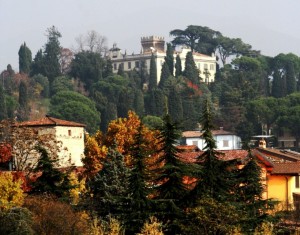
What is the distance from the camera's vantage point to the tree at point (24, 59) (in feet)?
491

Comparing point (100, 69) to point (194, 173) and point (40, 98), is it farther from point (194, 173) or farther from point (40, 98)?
point (194, 173)

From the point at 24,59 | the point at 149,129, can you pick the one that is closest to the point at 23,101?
the point at 24,59

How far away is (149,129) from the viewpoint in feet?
244

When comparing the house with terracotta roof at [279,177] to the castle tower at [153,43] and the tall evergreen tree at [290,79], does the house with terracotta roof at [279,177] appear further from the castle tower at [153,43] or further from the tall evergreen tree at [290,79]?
the castle tower at [153,43]

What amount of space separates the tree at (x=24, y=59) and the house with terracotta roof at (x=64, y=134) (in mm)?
86978

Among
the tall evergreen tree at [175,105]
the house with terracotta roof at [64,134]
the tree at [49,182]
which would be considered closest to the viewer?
the tree at [49,182]

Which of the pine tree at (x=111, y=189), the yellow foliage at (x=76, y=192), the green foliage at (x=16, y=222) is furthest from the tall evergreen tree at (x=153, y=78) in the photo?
the green foliage at (x=16, y=222)

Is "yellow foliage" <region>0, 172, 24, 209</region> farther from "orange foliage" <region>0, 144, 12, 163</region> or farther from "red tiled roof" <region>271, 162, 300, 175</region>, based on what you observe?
"red tiled roof" <region>271, 162, 300, 175</region>

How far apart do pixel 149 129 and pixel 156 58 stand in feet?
277

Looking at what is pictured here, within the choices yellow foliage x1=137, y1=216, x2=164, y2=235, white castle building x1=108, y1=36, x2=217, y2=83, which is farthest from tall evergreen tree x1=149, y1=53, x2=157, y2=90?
yellow foliage x1=137, y1=216, x2=164, y2=235

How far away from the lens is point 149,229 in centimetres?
3447

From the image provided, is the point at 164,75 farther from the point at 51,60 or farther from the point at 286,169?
the point at 286,169

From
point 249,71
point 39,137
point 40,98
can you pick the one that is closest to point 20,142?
point 39,137

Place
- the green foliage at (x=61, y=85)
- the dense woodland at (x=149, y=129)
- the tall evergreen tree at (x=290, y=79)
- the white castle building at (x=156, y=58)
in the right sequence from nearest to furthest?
the dense woodland at (x=149, y=129) → the green foliage at (x=61, y=85) → the tall evergreen tree at (x=290, y=79) → the white castle building at (x=156, y=58)
